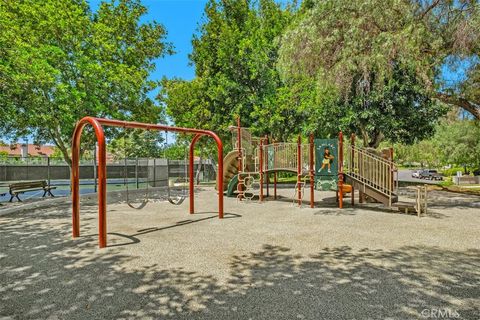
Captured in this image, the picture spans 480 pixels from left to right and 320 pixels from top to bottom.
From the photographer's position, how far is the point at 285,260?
5.18 m

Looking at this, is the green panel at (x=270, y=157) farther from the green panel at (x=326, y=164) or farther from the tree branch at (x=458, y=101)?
the tree branch at (x=458, y=101)

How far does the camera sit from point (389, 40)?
9961 millimetres

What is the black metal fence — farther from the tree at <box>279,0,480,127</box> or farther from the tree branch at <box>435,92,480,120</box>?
the tree branch at <box>435,92,480,120</box>

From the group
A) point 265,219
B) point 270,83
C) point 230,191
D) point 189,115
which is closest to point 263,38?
point 270,83

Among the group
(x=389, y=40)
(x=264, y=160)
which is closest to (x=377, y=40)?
(x=389, y=40)

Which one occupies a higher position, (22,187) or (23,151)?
(23,151)

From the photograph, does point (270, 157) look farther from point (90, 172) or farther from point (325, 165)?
point (90, 172)

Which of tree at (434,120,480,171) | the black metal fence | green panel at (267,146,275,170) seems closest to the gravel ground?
the black metal fence

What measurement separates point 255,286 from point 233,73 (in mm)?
18746

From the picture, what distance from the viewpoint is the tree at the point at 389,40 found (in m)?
9.99

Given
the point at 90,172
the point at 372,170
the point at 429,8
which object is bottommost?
the point at 90,172

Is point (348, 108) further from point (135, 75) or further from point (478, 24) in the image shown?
point (135, 75)

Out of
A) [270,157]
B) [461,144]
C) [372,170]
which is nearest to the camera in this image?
[372,170]

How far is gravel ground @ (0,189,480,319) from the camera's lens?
3465 millimetres
